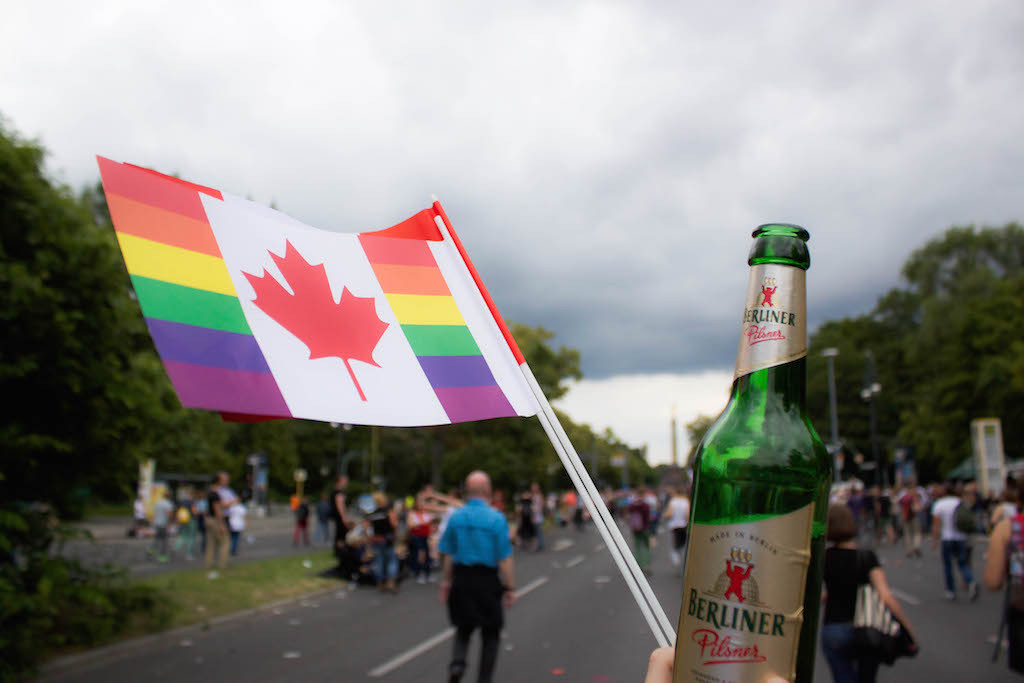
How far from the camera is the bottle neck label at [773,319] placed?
119cm

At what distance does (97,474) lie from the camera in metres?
8.14

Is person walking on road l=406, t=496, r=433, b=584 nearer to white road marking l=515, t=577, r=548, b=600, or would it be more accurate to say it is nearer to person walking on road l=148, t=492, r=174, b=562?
white road marking l=515, t=577, r=548, b=600

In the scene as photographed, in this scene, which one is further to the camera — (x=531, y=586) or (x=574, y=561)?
(x=574, y=561)

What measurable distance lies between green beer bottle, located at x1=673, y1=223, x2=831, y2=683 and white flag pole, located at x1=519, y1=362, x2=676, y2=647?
0.23 meters

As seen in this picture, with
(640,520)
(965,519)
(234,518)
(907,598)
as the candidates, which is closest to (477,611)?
(965,519)

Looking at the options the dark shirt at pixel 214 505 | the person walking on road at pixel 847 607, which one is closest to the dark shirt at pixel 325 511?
the dark shirt at pixel 214 505

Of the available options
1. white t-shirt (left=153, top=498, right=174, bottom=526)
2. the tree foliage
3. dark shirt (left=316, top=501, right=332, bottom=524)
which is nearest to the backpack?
white t-shirt (left=153, top=498, right=174, bottom=526)

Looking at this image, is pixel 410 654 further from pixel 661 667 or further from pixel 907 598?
pixel 907 598

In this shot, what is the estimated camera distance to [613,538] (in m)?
1.52

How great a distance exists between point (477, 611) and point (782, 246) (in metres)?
5.77

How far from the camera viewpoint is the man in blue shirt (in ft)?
21.2

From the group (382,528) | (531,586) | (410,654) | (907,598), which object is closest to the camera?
(410,654)

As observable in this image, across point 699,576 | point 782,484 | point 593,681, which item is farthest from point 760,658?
point 593,681

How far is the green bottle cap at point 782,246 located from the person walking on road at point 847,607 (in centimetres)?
408
